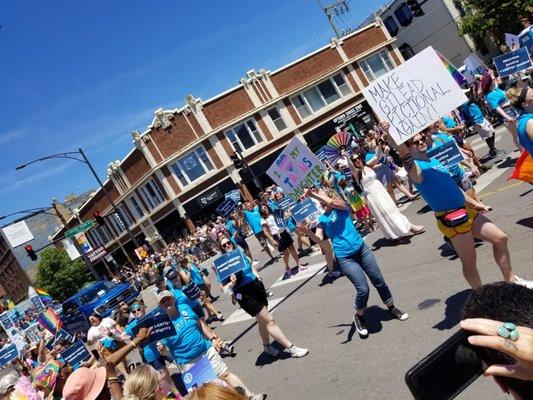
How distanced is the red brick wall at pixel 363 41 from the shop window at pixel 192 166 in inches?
592

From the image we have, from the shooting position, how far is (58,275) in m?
45.8

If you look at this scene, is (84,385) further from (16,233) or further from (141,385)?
(16,233)

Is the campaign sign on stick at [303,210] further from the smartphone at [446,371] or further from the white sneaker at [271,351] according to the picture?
the smartphone at [446,371]

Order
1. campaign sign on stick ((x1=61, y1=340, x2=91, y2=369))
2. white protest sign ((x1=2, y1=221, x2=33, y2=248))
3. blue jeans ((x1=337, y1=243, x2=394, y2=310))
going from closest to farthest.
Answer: blue jeans ((x1=337, y1=243, x2=394, y2=310)) < campaign sign on stick ((x1=61, y1=340, x2=91, y2=369)) < white protest sign ((x1=2, y1=221, x2=33, y2=248))

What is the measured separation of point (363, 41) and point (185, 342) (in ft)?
126

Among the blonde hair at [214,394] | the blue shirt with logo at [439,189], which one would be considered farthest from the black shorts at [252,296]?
the blonde hair at [214,394]

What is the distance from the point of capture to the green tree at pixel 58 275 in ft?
150

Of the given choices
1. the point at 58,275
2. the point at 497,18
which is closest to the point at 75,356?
the point at 497,18

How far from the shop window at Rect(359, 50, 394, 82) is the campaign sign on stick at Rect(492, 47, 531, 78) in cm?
2782

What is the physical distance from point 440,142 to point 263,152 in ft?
89.1

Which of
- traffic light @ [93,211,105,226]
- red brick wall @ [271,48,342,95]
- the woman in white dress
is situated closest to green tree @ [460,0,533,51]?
red brick wall @ [271,48,342,95]

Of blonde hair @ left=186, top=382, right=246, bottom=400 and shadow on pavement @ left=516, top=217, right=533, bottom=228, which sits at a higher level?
blonde hair @ left=186, top=382, right=246, bottom=400

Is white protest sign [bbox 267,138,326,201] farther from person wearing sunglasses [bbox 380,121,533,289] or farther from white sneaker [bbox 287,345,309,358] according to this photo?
person wearing sunglasses [bbox 380,121,533,289]

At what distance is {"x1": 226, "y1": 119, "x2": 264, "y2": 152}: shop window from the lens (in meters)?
35.1
